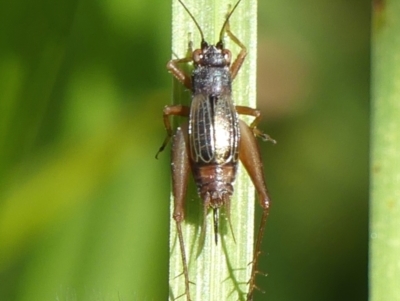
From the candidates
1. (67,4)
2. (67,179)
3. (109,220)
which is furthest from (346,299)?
(67,4)

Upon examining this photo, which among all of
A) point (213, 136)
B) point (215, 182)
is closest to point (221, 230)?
point (215, 182)

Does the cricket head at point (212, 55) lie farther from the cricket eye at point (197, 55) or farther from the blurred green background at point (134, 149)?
the blurred green background at point (134, 149)

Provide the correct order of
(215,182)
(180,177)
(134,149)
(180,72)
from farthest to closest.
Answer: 1. (134,149)
2. (180,72)
3. (180,177)
4. (215,182)

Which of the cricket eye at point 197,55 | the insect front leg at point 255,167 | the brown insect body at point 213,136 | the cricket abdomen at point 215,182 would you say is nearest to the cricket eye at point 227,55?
the brown insect body at point 213,136

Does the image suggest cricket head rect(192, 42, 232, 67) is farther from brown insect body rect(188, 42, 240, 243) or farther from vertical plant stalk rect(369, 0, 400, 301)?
vertical plant stalk rect(369, 0, 400, 301)

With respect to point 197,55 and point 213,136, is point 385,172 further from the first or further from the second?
point 197,55

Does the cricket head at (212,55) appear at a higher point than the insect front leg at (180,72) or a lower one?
higher

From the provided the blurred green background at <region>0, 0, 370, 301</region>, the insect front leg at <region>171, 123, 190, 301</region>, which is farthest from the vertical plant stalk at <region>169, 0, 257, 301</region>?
the blurred green background at <region>0, 0, 370, 301</region>
